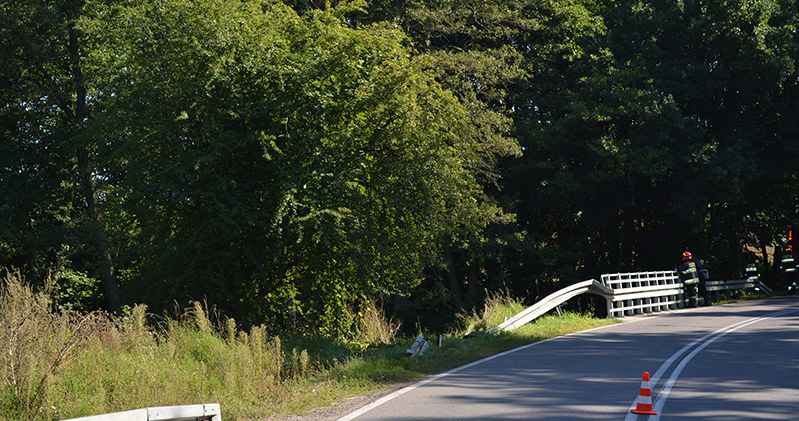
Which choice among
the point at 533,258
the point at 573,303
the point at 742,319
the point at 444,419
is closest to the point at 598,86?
the point at 533,258

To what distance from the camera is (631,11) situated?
1244 inches

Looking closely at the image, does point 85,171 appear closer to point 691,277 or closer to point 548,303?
point 548,303

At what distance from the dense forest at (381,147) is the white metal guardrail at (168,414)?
9.13 meters

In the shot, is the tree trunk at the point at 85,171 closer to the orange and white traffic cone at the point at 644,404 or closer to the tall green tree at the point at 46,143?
the tall green tree at the point at 46,143

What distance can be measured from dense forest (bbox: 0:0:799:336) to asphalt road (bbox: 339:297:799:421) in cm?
627

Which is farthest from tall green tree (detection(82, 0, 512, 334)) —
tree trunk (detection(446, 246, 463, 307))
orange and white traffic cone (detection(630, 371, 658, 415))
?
tree trunk (detection(446, 246, 463, 307))

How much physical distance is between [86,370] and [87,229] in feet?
69.9

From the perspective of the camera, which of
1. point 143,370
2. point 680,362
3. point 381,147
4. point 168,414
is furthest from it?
point 381,147

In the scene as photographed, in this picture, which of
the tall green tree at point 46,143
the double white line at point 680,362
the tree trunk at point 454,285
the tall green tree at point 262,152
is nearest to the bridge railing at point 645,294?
the double white line at point 680,362

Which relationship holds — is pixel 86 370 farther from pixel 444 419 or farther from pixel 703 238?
pixel 703 238

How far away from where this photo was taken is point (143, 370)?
8734mm

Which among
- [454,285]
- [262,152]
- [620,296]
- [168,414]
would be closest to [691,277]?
[620,296]

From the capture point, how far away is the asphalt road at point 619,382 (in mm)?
7848

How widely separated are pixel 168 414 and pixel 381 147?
528 inches
